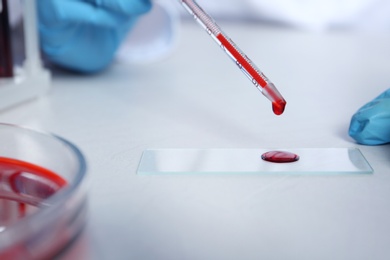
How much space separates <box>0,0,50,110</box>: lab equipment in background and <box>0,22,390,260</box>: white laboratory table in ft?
0.05

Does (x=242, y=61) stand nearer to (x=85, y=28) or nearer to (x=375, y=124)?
(x=375, y=124)

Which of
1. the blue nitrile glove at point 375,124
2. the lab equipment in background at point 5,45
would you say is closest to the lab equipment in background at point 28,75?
the lab equipment in background at point 5,45

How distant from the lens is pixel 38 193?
16.6 inches

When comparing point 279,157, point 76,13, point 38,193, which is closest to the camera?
point 38,193

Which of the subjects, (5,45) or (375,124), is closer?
(375,124)

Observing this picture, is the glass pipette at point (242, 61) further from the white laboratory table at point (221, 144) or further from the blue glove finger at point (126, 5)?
the blue glove finger at point (126, 5)

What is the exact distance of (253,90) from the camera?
2.66ft

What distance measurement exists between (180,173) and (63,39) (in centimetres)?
39

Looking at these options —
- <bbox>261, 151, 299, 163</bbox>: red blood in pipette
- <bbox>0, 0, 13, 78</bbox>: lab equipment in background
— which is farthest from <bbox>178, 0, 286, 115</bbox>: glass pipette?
<bbox>0, 0, 13, 78</bbox>: lab equipment in background

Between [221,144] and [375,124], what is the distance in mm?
150

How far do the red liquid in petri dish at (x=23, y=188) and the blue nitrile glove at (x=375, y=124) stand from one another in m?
0.32

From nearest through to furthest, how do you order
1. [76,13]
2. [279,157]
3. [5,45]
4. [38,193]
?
[38,193]
[279,157]
[5,45]
[76,13]

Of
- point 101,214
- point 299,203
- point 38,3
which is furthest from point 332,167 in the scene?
point 38,3

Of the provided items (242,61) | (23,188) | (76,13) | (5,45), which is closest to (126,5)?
(76,13)
